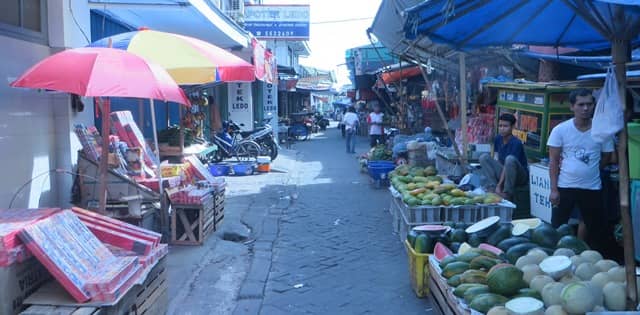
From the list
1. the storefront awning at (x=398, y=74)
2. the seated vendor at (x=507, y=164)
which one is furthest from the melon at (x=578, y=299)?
the storefront awning at (x=398, y=74)

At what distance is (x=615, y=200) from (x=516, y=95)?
2.83 meters

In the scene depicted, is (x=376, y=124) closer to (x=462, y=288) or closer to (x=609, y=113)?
(x=462, y=288)

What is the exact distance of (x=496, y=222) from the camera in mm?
5039

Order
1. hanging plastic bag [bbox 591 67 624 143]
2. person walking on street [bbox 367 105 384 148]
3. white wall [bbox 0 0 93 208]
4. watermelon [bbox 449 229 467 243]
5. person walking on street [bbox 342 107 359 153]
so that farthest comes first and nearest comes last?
person walking on street [bbox 342 107 359 153], person walking on street [bbox 367 105 384 148], white wall [bbox 0 0 93 208], watermelon [bbox 449 229 467 243], hanging plastic bag [bbox 591 67 624 143]

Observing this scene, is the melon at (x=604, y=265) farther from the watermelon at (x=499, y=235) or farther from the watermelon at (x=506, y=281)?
the watermelon at (x=499, y=235)

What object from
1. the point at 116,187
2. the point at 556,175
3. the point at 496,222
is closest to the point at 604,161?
the point at 556,175

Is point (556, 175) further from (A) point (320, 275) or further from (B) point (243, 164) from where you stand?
(B) point (243, 164)

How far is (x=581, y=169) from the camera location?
16.6 ft

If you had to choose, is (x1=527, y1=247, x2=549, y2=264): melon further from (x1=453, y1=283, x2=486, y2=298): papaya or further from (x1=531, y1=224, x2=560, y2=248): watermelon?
(x1=453, y1=283, x2=486, y2=298): papaya

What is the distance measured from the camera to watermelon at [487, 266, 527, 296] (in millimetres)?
3625

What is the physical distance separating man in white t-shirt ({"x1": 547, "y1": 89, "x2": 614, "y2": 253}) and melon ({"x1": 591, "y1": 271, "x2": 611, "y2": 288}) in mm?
1816

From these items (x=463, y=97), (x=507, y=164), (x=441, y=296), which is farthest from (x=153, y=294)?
(x=463, y=97)

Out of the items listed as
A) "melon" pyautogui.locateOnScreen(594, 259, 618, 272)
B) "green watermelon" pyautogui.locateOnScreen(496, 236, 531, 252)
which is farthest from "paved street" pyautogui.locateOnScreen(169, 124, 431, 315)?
"melon" pyautogui.locateOnScreen(594, 259, 618, 272)

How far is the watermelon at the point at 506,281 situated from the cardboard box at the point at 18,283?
296cm
